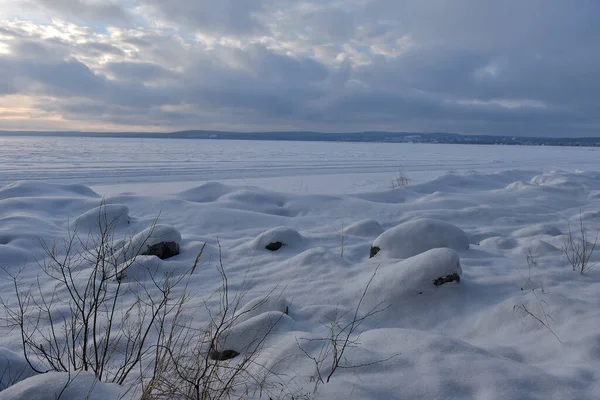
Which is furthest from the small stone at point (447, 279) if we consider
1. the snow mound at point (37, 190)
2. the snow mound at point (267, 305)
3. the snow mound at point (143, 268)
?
the snow mound at point (37, 190)

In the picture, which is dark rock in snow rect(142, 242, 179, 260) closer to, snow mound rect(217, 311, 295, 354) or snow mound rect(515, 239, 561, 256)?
snow mound rect(217, 311, 295, 354)

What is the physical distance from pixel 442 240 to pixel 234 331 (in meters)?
2.95

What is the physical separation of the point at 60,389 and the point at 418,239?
385 cm

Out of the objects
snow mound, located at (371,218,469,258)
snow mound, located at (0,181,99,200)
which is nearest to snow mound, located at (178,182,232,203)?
snow mound, located at (0,181,99,200)

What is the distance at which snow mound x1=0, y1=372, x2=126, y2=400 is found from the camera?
1.75 meters

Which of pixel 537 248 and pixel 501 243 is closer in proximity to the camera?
pixel 537 248

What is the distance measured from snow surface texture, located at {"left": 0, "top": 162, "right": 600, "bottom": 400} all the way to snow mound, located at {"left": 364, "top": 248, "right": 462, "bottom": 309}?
12 mm

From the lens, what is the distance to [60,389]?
1777mm

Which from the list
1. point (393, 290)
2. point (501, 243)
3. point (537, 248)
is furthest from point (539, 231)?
point (393, 290)

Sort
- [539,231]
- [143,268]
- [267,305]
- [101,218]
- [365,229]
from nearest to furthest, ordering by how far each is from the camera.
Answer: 1. [267,305]
2. [143,268]
3. [539,231]
4. [365,229]
5. [101,218]

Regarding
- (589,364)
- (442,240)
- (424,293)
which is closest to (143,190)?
(442,240)

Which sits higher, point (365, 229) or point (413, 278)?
point (413, 278)

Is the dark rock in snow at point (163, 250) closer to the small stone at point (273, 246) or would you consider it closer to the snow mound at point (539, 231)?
the small stone at point (273, 246)

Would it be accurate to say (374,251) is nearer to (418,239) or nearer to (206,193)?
(418,239)
